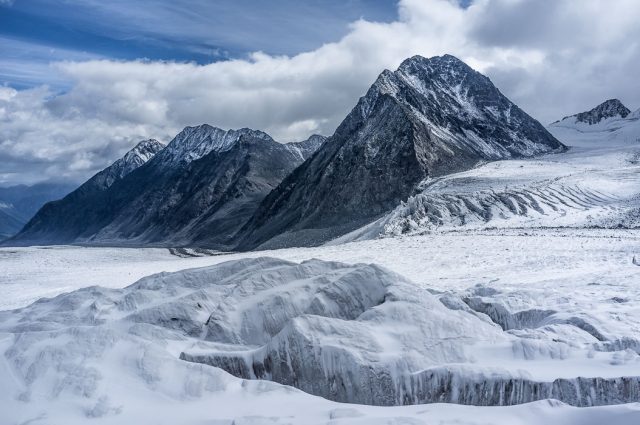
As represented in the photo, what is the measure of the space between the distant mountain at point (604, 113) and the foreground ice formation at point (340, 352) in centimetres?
18474

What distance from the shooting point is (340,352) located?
11750 millimetres

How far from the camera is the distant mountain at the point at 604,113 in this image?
17338 centimetres

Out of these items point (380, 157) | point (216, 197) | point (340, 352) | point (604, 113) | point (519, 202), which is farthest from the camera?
point (604, 113)

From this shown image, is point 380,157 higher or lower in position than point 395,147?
lower

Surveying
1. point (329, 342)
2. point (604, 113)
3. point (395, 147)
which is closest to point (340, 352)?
point (329, 342)

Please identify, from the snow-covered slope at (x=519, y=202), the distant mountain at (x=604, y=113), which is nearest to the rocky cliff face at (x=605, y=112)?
the distant mountain at (x=604, y=113)

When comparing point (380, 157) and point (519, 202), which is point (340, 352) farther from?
point (380, 157)

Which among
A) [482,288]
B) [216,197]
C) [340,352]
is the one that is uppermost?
[216,197]

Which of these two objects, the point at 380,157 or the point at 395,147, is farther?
the point at 380,157

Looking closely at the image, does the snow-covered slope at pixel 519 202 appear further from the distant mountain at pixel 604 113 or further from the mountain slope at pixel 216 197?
the distant mountain at pixel 604 113

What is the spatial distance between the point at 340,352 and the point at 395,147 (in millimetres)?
71143

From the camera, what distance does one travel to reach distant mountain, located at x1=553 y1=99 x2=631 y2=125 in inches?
6826

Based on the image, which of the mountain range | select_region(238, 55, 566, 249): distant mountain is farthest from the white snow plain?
the mountain range

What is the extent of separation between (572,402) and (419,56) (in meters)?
123
